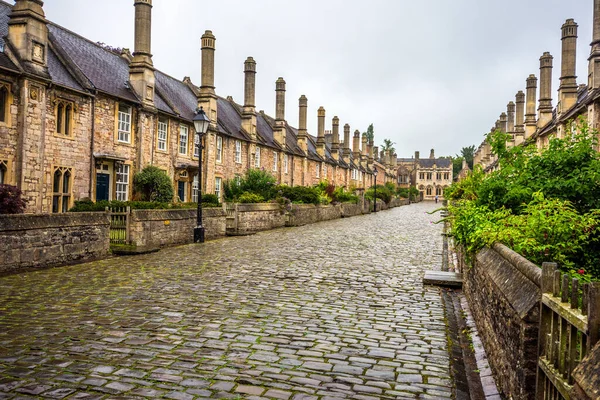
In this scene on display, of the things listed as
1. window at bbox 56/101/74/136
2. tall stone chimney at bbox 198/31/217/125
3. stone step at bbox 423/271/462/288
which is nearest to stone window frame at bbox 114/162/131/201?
window at bbox 56/101/74/136

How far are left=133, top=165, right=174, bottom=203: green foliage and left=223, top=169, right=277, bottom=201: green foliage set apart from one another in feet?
24.6

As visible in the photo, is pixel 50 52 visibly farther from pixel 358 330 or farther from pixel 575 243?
pixel 575 243

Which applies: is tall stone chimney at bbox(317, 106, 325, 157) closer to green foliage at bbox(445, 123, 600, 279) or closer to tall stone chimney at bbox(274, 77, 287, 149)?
tall stone chimney at bbox(274, 77, 287, 149)

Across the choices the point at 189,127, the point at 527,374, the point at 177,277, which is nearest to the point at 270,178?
the point at 189,127

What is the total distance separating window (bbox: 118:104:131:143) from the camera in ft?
83.0

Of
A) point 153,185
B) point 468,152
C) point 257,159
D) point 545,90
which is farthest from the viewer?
point 468,152

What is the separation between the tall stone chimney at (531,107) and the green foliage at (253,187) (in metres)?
29.9

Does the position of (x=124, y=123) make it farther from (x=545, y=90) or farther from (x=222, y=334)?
(x=545, y=90)

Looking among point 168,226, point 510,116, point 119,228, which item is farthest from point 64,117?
point 510,116

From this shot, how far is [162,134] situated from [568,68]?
30383mm

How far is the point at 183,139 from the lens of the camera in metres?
31.0

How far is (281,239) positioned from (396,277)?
32.7 feet

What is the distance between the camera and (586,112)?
3009 cm

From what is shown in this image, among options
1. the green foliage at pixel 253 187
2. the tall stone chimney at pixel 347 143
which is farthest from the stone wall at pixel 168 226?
the tall stone chimney at pixel 347 143
